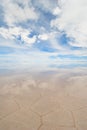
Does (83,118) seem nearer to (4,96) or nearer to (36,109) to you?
(36,109)

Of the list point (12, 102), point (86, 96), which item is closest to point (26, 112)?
point (12, 102)

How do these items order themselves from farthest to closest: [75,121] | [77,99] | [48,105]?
[77,99] < [48,105] < [75,121]

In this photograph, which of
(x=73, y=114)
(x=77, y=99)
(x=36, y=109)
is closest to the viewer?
(x=73, y=114)

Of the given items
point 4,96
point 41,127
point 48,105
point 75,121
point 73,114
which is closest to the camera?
point 41,127

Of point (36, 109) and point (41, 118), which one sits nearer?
point (41, 118)

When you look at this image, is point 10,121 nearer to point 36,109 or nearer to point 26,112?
point 26,112

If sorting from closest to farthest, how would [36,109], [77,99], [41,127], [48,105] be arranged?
[41,127], [36,109], [48,105], [77,99]

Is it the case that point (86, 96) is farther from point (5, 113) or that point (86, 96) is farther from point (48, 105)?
point (5, 113)

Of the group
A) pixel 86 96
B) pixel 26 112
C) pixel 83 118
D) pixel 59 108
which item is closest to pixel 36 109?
pixel 26 112

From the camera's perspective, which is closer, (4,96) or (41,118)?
(41,118)
